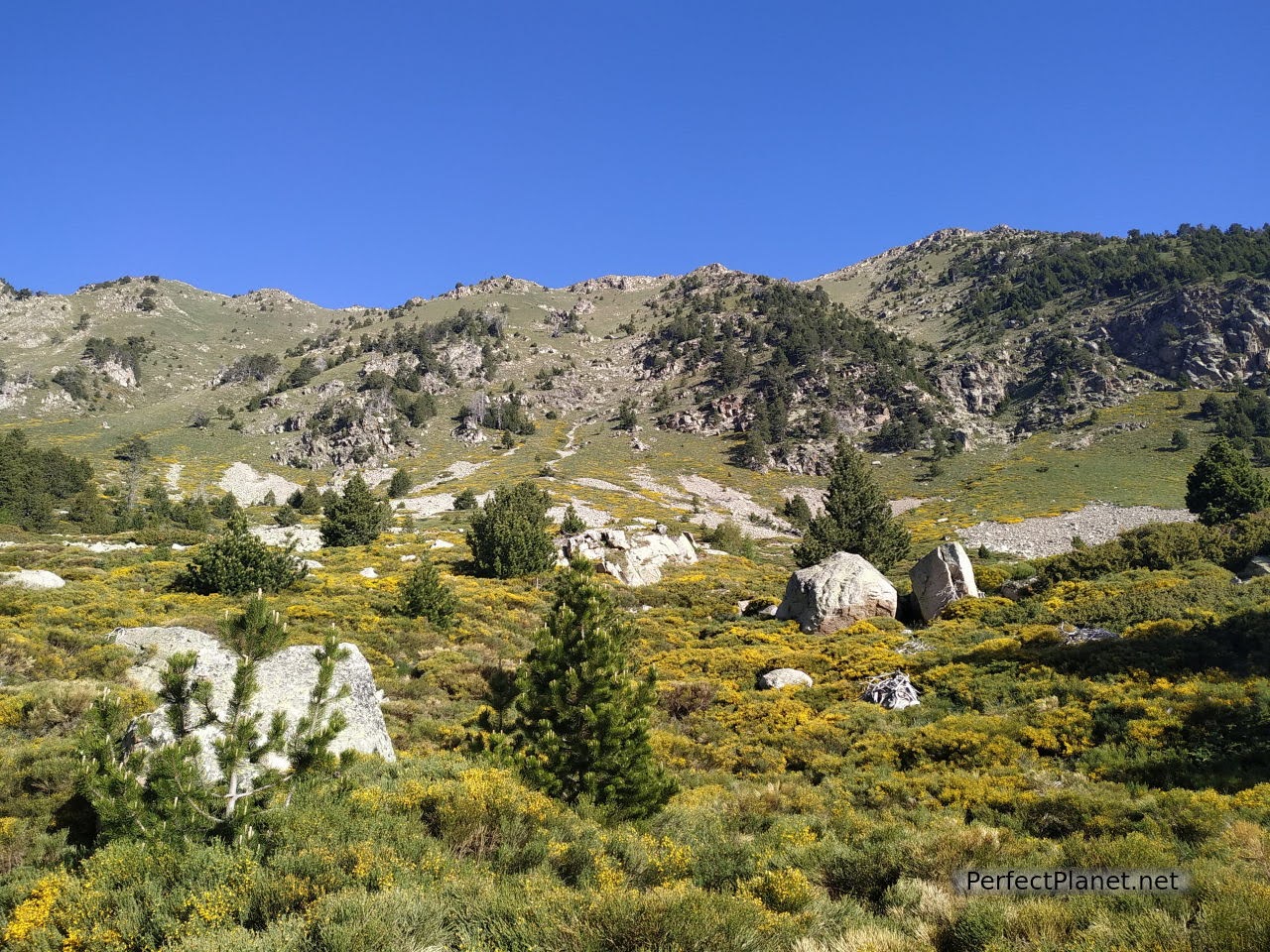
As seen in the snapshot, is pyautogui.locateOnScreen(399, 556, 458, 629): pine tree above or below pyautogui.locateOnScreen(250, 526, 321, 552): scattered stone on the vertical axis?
below

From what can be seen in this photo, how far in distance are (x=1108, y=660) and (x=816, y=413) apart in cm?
9887

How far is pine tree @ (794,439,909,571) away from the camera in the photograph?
34.0 meters

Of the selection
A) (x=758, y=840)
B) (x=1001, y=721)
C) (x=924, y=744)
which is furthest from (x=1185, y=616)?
(x=758, y=840)

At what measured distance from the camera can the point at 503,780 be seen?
334 inches

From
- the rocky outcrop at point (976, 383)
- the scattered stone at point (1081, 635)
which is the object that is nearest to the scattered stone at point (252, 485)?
the scattered stone at point (1081, 635)

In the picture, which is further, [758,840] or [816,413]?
[816,413]

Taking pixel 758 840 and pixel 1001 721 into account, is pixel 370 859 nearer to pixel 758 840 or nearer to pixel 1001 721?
pixel 758 840

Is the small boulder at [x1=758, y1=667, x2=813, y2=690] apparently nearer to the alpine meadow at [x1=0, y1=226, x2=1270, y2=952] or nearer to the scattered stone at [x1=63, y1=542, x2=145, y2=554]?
the alpine meadow at [x1=0, y1=226, x2=1270, y2=952]

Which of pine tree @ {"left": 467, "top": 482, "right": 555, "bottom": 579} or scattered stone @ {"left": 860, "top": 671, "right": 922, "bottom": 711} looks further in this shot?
pine tree @ {"left": 467, "top": 482, "right": 555, "bottom": 579}

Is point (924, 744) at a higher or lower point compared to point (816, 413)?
lower

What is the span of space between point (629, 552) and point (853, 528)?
13754mm

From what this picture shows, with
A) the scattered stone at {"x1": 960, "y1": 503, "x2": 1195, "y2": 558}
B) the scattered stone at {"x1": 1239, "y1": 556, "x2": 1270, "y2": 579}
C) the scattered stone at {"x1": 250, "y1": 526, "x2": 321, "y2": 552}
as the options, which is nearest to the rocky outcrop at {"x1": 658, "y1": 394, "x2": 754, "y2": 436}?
the scattered stone at {"x1": 960, "y1": 503, "x2": 1195, "y2": 558}

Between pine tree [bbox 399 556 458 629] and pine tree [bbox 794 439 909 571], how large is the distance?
20.4 meters

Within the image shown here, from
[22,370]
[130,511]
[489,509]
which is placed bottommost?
[489,509]
